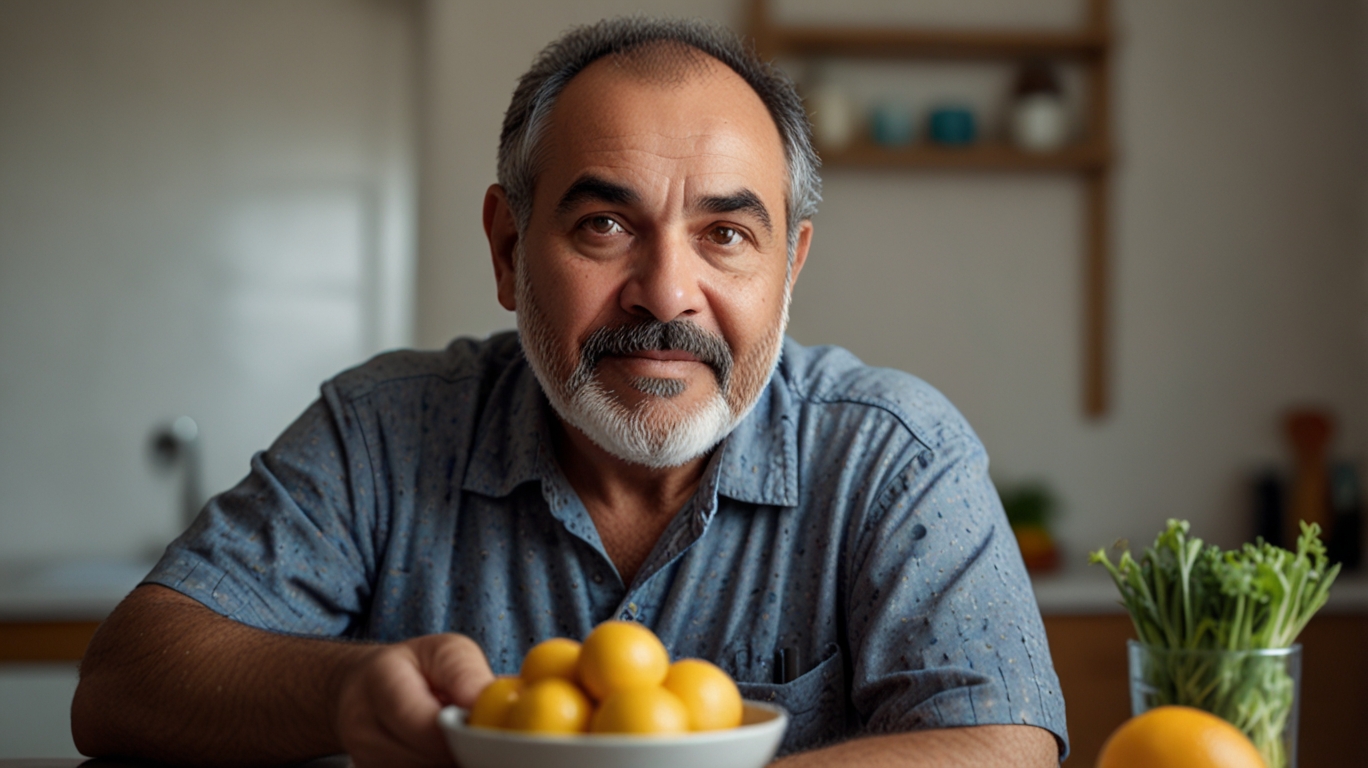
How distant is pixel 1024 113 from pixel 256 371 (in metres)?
2.19

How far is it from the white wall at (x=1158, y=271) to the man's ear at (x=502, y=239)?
1.76m

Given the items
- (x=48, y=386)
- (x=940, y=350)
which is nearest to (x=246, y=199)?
(x=48, y=386)

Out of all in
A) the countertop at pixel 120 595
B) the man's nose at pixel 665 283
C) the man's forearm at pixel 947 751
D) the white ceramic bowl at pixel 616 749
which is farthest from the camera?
the countertop at pixel 120 595

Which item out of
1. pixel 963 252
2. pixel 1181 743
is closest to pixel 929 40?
pixel 963 252

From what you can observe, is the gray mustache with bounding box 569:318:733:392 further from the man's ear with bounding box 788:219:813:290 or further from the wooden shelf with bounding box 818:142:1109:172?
the wooden shelf with bounding box 818:142:1109:172

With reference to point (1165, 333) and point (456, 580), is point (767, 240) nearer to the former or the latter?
point (456, 580)

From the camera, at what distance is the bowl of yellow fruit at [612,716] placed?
1.97 ft

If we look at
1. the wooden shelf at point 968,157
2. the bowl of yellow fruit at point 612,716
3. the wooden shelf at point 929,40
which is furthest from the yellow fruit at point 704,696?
the wooden shelf at point 929,40

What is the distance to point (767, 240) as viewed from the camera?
1.25m

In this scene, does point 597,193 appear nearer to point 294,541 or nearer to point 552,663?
point 294,541

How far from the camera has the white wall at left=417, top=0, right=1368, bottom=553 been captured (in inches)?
123

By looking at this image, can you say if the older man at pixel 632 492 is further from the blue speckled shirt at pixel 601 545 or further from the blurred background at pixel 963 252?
the blurred background at pixel 963 252

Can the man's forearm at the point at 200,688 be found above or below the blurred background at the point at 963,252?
below

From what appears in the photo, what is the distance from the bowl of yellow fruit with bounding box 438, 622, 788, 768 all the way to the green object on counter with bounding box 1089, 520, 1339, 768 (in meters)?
0.30
